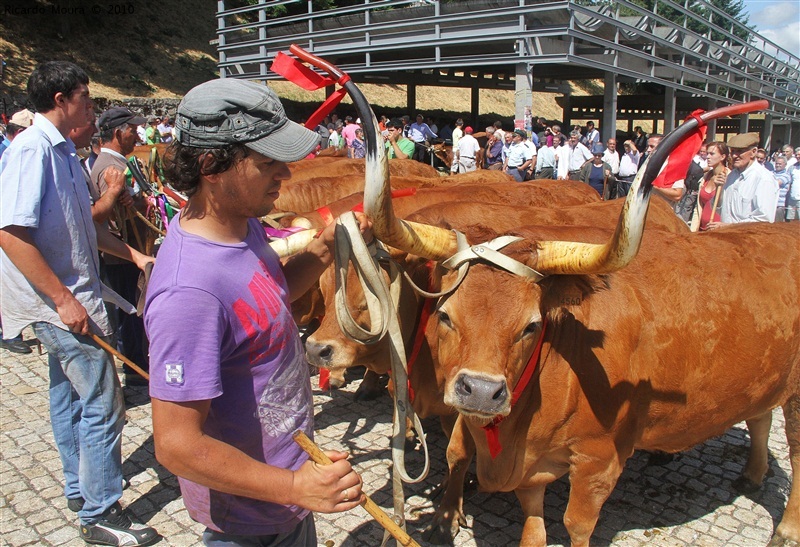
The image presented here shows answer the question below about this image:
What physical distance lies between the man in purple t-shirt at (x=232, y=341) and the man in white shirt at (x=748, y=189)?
707 centimetres

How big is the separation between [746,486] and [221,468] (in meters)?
4.26

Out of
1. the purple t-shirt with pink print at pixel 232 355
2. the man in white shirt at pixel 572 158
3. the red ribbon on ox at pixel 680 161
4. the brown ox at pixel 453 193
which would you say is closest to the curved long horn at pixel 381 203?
the purple t-shirt with pink print at pixel 232 355

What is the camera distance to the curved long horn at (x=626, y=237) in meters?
2.56

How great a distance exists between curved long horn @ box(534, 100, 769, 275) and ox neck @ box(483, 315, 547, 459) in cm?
35

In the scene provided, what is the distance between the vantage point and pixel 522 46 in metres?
16.0

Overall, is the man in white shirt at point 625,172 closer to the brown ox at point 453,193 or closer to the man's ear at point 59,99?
the brown ox at point 453,193

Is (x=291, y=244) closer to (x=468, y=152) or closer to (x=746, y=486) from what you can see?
(x=746, y=486)

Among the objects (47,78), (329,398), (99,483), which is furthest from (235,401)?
(329,398)

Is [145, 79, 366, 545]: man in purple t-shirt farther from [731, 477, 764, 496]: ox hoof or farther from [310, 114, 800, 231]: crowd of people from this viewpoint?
[310, 114, 800, 231]: crowd of people

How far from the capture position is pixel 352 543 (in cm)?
379

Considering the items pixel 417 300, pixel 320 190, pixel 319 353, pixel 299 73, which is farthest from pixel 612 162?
pixel 299 73

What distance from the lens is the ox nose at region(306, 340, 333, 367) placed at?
12.5 ft

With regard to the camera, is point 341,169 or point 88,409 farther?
point 341,169

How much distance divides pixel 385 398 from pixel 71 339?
3.31 meters
